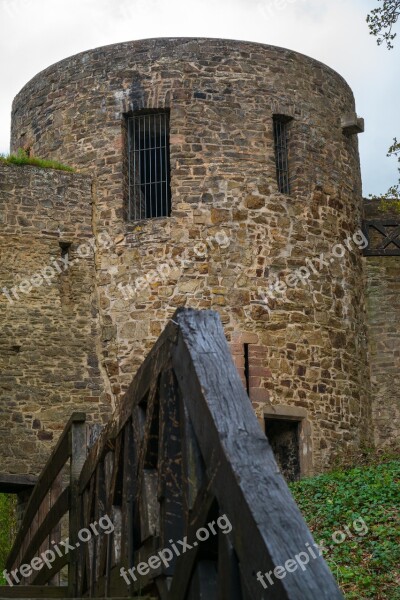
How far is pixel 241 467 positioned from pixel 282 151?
1322cm

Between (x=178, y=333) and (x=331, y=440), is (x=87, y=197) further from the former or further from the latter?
(x=178, y=333)

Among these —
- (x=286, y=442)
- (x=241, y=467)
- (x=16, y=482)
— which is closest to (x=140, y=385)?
(x=241, y=467)

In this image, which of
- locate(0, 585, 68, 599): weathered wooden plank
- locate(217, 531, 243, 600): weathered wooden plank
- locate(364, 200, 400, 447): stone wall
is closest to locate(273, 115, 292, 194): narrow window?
locate(364, 200, 400, 447): stone wall

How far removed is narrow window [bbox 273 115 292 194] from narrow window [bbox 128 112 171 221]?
163 cm

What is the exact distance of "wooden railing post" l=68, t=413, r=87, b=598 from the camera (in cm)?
521

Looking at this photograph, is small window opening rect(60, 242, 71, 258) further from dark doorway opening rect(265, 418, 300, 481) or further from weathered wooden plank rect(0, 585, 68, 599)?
weathered wooden plank rect(0, 585, 68, 599)

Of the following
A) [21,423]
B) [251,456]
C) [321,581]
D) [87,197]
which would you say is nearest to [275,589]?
[321,581]

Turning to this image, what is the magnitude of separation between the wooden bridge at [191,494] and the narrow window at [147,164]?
10.5 m

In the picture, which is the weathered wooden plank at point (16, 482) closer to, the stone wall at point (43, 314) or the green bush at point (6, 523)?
the stone wall at point (43, 314)

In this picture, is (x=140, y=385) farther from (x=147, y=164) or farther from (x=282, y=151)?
(x=282, y=151)

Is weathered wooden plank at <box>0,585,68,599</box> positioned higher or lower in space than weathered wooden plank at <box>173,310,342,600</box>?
lower

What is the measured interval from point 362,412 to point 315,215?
295cm

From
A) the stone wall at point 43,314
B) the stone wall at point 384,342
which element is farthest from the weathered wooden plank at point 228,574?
the stone wall at point 384,342

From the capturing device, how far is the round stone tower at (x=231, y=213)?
14.4 meters
